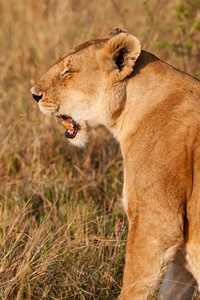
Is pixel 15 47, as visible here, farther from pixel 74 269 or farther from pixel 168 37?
pixel 74 269

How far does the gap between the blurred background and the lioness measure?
36cm

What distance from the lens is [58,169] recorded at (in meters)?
4.98

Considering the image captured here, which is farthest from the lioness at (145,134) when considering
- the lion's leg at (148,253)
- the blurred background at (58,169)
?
the blurred background at (58,169)

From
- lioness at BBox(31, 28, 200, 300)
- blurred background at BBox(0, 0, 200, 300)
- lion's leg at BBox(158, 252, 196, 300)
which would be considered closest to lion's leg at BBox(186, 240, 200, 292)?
lioness at BBox(31, 28, 200, 300)

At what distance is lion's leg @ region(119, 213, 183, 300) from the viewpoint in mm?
2770

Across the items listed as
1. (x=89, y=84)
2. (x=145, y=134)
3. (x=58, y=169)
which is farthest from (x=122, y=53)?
(x=58, y=169)

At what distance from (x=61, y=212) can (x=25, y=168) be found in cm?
85

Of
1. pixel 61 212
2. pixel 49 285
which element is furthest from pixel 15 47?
pixel 49 285

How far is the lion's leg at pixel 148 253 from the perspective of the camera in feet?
9.09

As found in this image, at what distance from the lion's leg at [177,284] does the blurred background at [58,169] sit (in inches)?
13.0

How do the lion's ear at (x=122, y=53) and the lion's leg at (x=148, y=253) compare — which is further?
the lion's ear at (x=122, y=53)

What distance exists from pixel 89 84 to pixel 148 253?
1227 millimetres

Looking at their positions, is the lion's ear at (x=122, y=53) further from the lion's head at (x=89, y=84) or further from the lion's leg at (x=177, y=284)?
the lion's leg at (x=177, y=284)

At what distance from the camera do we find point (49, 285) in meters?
3.13
